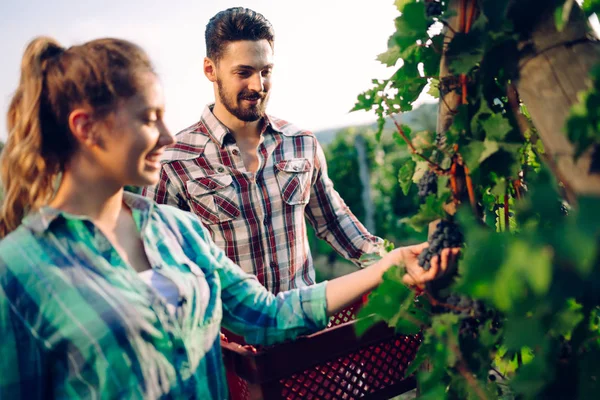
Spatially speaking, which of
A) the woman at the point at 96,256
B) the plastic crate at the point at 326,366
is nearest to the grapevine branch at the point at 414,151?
the woman at the point at 96,256

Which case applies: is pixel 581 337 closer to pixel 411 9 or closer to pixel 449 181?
pixel 449 181

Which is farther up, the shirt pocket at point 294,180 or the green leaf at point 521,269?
the shirt pocket at point 294,180

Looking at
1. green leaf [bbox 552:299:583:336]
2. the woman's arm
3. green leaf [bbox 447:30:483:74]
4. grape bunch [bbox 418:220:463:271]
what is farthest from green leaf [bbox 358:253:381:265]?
green leaf [bbox 447:30:483:74]

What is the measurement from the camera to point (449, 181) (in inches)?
61.7

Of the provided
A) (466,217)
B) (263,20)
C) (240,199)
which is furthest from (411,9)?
(263,20)

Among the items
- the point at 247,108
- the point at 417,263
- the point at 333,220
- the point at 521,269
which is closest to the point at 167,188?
the point at 247,108

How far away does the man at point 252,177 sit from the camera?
10.2ft

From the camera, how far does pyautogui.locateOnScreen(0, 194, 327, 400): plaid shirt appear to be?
1437 millimetres

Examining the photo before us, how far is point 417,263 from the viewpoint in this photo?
1.64m

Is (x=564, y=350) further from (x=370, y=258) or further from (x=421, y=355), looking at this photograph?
(x=370, y=258)

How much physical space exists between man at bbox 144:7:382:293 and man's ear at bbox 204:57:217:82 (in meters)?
0.01

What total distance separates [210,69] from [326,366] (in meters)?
2.15

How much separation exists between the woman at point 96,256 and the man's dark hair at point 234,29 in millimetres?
1747

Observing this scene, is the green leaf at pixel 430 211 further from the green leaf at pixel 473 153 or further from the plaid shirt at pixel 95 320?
the plaid shirt at pixel 95 320
